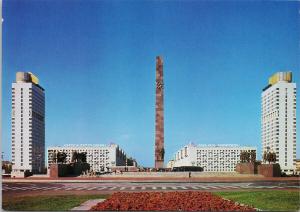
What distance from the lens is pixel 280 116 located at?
35469mm

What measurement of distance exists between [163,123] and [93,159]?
58.5 meters

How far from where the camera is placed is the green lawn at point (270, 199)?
15336 millimetres

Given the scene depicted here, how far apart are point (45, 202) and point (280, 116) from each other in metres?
23.9

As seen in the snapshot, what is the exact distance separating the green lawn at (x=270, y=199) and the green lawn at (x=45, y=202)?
542 centimetres

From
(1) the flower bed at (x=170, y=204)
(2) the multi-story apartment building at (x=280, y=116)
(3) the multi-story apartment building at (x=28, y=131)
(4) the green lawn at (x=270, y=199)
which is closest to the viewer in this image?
(1) the flower bed at (x=170, y=204)

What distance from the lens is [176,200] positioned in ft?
51.8

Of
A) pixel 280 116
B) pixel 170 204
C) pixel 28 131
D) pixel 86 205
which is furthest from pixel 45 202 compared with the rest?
pixel 28 131

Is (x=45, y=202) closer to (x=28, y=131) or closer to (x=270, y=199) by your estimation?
(x=270, y=199)

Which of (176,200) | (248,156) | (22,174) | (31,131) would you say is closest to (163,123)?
(248,156)

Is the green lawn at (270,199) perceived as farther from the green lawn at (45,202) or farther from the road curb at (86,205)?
the green lawn at (45,202)

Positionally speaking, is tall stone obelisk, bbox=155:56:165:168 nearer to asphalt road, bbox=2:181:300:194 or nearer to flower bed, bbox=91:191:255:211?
asphalt road, bbox=2:181:300:194

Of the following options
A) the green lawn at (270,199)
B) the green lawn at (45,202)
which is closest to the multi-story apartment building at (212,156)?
the green lawn at (270,199)

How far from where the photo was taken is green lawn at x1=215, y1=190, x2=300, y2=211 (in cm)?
1534

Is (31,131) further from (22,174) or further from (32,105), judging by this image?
(22,174)
